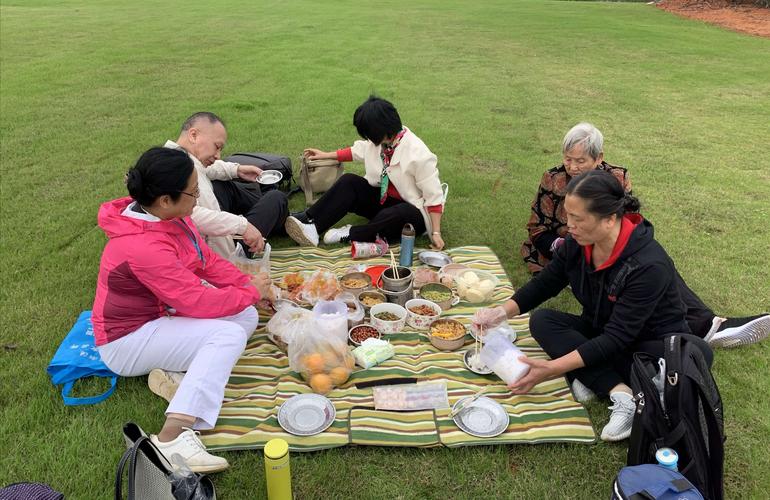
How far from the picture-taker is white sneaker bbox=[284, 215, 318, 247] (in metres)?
5.24

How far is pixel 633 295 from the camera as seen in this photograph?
3.00 m

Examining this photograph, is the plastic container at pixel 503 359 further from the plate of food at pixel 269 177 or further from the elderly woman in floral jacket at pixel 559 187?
the plate of food at pixel 269 177

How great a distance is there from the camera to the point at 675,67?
14070 millimetres

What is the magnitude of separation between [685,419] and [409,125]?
294 inches

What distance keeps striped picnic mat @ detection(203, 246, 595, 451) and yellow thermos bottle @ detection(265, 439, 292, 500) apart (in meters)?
0.44

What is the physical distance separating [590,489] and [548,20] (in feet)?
79.9

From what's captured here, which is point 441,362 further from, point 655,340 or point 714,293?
point 714,293

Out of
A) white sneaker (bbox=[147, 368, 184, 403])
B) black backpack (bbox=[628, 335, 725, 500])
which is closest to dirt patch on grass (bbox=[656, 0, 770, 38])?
black backpack (bbox=[628, 335, 725, 500])

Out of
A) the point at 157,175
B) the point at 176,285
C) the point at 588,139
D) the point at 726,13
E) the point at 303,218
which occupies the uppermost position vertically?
the point at 726,13

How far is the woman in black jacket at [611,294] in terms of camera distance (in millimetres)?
2936

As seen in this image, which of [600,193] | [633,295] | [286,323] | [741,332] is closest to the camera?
[600,193]

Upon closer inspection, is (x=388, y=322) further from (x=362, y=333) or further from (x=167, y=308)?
(x=167, y=308)

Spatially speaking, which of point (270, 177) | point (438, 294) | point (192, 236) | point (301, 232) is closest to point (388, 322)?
point (438, 294)

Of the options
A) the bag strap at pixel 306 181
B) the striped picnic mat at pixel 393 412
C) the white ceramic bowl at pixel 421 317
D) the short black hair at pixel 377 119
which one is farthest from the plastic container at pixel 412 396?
the bag strap at pixel 306 181
